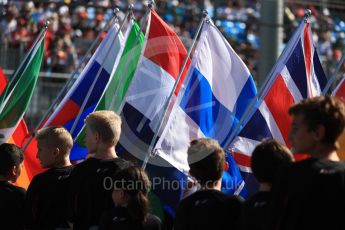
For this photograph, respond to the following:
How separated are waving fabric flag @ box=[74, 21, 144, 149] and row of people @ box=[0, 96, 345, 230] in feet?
6.90

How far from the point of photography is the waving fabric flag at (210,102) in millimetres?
7531

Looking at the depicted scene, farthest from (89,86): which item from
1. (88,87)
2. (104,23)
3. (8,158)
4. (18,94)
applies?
(104,23)

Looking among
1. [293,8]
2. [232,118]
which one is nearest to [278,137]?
[232,118]

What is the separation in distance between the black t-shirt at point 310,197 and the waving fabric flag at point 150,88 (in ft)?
12.4

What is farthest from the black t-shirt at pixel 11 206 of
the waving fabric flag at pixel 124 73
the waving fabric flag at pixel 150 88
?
the waving fabric flag at pixel 124 73

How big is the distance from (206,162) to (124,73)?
3818 millimetres

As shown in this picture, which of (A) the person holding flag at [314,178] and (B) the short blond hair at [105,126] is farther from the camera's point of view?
(B) the short blond hair at [105,126]

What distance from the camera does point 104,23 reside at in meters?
17.4

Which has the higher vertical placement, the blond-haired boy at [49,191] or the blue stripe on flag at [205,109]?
the blue stripe on flag at [205,109]

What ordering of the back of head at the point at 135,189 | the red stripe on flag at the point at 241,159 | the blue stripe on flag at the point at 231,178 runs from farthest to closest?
the red stripe on flag at the point at 241,159
the blue stripe on flag at the point at 231,178
the back of head at the point at 135,189

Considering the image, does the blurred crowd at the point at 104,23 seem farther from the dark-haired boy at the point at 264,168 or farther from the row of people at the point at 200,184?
the dark-haired boy at the point at 264,168

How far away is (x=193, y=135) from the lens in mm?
7770

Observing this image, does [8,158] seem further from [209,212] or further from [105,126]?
[209,212]

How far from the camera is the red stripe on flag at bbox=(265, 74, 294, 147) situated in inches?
309
